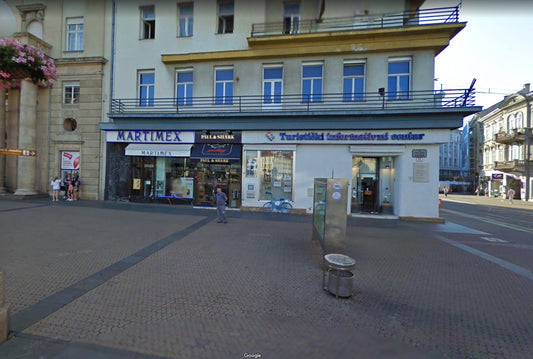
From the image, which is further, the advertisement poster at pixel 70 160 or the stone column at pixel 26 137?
the advertisement poster at pixel 70 160

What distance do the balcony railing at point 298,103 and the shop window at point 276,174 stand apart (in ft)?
8.17

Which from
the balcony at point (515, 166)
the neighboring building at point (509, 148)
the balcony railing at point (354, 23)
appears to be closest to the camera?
the balcony railing at point (354, 23)

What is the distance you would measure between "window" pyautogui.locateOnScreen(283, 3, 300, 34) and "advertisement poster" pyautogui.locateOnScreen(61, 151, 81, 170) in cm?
1484

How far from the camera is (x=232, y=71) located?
1370 centimetres

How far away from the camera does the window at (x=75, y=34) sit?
15312 millimetres

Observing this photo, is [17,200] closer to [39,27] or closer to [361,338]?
[39,27]

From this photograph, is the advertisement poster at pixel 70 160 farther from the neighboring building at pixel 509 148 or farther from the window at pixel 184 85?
the neighboring building at pixel 509 148

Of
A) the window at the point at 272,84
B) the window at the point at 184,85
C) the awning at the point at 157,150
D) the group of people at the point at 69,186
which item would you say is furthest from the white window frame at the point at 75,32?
the window at the point at 272,84

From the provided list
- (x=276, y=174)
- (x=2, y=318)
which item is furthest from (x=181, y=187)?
(x=2, y=318)

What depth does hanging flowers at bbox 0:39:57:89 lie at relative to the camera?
151 inches

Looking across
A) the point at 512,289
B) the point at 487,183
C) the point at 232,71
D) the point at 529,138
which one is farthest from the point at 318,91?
the point at 487,183

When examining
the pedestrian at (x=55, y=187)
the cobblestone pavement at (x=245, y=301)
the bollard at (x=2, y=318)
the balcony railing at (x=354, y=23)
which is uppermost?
the balcony railing at (x=354, y=23)

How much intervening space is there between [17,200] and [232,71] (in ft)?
47.5

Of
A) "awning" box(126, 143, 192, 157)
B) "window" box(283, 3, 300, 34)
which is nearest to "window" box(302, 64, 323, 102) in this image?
"window" box(283, 3, 300, 34)
